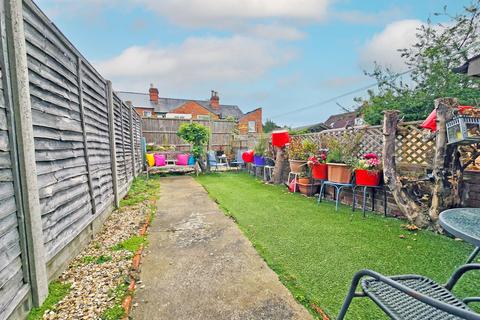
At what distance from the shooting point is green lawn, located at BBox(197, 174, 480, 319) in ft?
5.73

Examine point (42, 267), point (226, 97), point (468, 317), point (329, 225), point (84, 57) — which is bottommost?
point (329, 225)

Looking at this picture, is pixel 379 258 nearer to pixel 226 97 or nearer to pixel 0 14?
pixel 0 14

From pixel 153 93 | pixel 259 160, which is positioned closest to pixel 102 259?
pixel 259 160

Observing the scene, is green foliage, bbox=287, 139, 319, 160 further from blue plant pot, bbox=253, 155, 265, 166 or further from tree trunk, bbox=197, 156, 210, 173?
tree trunk, bbox=197, 156, 210, 173

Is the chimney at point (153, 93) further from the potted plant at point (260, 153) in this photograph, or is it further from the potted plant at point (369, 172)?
the potted plant at point (369, 172)

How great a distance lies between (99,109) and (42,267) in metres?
2.48

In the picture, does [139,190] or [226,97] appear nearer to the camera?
[139,190]

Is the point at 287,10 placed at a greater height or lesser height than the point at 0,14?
greater

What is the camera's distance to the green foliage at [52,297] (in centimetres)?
147

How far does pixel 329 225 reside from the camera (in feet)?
10.3

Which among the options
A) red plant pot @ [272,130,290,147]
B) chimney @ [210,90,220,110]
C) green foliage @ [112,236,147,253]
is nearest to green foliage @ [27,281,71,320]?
green foliage @ [112,236,147,253]

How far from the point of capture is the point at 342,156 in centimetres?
405

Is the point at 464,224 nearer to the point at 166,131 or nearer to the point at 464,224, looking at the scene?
the point at 464,224

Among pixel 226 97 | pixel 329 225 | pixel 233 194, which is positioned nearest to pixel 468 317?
pixel 329 225
